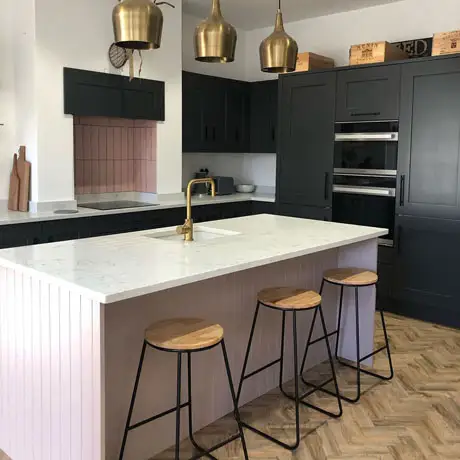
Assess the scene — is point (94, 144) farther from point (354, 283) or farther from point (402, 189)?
point (354, 283)

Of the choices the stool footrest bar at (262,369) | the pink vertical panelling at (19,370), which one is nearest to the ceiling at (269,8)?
the stool footrest bar at (262,369)

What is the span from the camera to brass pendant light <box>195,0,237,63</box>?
8.10 feet

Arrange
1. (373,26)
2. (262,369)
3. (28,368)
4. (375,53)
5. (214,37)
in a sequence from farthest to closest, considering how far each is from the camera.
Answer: (373,26), (375,53), (262,369), (214,37), (28,368)

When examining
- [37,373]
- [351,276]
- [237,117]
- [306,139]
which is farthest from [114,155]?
[37,373]

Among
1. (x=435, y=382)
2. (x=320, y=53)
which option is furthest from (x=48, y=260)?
(x=320, y=53)

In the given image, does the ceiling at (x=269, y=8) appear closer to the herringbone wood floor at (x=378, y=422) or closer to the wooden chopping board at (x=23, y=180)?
the wooden chopping board at (x=23, y=180)

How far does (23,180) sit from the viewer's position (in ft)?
14.4

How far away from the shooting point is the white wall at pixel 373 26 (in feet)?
16.0

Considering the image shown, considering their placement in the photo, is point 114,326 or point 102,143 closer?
point 114,326

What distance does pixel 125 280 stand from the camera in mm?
2016

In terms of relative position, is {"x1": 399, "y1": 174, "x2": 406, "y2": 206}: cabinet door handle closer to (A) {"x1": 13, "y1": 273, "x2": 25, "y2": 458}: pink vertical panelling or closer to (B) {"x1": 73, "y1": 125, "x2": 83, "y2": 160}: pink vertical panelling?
(B) {"x1": 73, "y1": 125, "x2": 83, "y2": 160}: pink vertical panelling

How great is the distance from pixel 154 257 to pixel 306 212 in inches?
119

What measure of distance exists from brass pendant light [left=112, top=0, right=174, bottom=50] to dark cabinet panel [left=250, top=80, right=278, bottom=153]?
3784 millimetres

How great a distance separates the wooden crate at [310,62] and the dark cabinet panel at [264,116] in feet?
2.41
